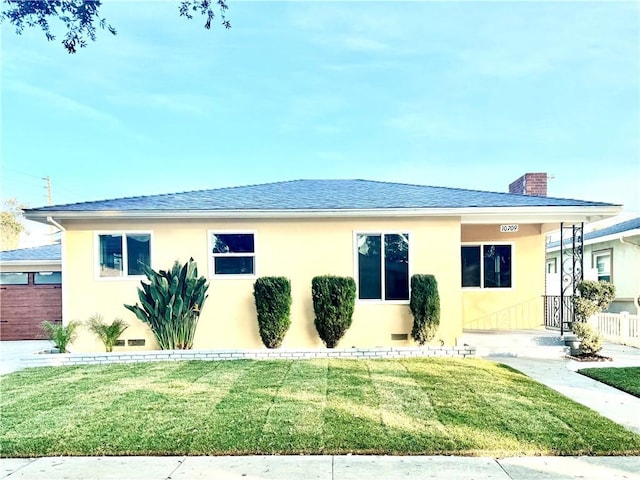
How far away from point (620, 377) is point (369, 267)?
4.93 m

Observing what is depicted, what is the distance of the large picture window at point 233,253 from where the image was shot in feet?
31.6

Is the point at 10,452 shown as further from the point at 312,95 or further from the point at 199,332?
the point at 312,95

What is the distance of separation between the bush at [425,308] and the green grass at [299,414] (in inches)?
67.3

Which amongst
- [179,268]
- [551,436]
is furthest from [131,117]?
[551,436]

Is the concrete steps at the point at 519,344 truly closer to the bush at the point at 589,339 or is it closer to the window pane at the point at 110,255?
the bush at the point at 589,339

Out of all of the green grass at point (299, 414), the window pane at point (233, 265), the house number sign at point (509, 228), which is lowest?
the green grass at point (299, 414)

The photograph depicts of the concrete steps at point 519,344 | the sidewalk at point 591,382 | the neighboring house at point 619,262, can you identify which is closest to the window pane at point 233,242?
the concrete steps at point 519,344

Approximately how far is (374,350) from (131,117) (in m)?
11.7

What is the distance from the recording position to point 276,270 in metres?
9.61

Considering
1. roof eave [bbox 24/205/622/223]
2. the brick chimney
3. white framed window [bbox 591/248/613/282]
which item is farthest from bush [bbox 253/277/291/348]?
white framed window [bbox 591/248/613/282]

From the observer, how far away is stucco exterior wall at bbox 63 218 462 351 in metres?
9.52

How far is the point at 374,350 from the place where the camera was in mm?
8617

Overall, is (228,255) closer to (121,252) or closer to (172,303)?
(172,303)

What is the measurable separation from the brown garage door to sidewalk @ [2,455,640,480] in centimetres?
983
